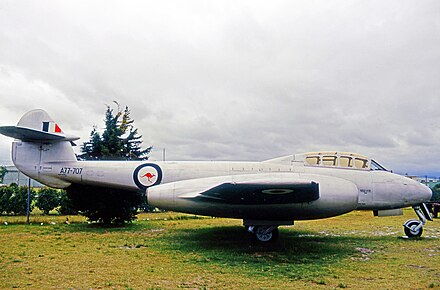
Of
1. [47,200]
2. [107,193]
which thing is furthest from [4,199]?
[107,193]

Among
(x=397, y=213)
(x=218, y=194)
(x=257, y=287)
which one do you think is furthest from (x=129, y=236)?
(x=397, y=213)

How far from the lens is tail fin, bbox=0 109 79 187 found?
1053cm

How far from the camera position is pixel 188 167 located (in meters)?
10.1

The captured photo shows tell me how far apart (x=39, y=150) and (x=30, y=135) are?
1.91ft

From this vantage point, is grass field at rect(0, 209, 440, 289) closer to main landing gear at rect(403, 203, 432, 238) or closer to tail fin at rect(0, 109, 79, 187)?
main landing gear at rect(403, 203, 432, 238)

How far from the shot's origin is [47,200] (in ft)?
58.4

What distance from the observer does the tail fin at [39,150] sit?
10531mm

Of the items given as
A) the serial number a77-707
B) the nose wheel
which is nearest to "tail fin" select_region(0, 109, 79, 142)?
the serial number a77-707

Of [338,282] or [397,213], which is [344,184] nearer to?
[397,213]

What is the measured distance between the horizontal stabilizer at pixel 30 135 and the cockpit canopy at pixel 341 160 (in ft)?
23.7

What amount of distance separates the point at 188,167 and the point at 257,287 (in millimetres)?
5275

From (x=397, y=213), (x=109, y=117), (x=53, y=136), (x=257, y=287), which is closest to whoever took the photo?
(x=257, y=287)

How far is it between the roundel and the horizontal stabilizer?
2.41 meters

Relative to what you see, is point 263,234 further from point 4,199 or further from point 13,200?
point 4,199
